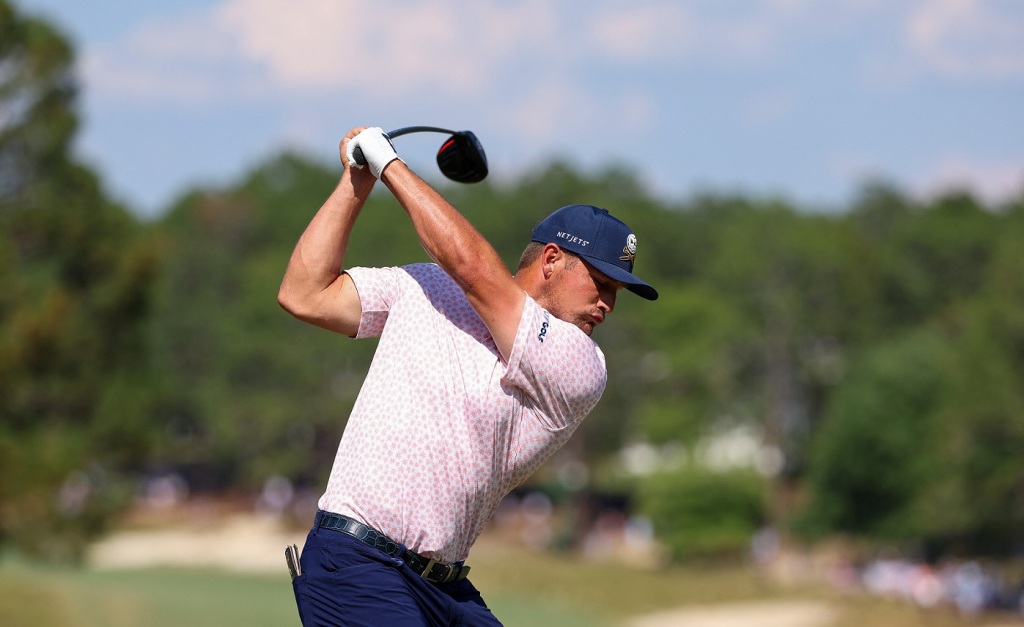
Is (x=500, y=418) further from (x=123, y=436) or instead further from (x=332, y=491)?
(x=123, y=436)

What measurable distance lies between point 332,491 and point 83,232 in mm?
28405

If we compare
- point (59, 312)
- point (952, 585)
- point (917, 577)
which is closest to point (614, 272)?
point (59, 312)

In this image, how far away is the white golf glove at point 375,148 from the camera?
466 cm

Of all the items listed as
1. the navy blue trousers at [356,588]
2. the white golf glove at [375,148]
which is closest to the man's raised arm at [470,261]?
the white golf glove at [375,148]

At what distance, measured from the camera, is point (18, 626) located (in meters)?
21.5

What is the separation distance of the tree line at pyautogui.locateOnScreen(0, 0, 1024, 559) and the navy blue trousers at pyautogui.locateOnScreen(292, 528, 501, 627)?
25697 mm

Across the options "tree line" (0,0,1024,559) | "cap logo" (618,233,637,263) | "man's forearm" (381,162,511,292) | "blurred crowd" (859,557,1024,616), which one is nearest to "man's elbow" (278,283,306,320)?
"man's forearm" (381,162,511,292)

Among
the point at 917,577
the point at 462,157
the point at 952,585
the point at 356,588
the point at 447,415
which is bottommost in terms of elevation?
the point at 356,588

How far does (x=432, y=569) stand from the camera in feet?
15.0

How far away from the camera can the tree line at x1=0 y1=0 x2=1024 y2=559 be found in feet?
102

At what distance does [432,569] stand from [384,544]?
20 cm

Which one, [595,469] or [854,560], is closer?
[854,560]

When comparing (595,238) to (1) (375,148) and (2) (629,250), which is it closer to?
(2) (629,250)

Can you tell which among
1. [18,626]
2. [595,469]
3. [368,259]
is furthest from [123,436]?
[595,469]
